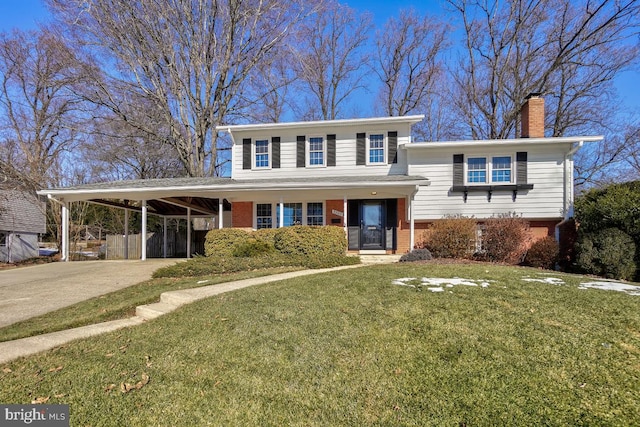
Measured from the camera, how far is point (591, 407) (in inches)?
97.0

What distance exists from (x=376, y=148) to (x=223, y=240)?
7.24 m

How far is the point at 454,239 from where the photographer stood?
35.9ft

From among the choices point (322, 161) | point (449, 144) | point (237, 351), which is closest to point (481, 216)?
point (449, 144)

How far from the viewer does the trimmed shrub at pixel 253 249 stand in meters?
10.9

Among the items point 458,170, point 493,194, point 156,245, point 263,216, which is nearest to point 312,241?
point 263,216

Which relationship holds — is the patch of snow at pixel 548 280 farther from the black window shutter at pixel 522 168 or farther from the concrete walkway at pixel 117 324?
the black window shutter at pixel 522 168

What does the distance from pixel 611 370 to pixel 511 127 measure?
858 inches

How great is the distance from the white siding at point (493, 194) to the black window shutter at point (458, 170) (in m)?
0.16

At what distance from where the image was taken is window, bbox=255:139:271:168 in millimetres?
14625

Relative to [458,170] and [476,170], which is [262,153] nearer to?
[458,170]

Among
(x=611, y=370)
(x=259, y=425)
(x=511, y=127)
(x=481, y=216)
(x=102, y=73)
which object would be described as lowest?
(x=259, y=425)

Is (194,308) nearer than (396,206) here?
Yes

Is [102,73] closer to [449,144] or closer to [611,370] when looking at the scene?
[449,144]

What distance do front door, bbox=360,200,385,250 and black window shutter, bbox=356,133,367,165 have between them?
1827 mm
